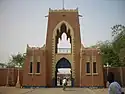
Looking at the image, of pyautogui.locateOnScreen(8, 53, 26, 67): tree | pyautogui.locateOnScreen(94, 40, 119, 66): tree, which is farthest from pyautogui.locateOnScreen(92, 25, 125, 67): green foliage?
pyautogui.locateOnScreen(8, 53, 26, 67): tree

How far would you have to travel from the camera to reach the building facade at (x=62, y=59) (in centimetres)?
1530

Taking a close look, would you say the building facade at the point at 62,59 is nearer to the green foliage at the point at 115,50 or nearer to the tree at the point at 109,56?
the green foliage at the point at 115,50

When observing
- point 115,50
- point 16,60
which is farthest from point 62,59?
point 16,60

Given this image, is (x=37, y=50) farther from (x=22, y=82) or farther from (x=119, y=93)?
(x=119, y=93)

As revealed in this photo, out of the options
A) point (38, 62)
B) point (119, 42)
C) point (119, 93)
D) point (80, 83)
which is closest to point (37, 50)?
point (38, 62)

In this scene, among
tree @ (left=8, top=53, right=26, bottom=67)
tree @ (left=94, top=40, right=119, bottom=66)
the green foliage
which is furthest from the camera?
tree @ (left=8, top=53, right=26, bottom=67)

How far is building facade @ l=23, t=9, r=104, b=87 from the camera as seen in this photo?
50.2ft

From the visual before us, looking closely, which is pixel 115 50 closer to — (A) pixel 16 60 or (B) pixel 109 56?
(B) pixel 109 56

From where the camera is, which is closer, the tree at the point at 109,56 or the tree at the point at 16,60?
the tree at the point at 109,56

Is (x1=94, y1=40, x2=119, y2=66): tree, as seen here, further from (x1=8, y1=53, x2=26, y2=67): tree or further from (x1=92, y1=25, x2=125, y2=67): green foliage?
(x1=8, y1=53, x2=26, y2=67): tree

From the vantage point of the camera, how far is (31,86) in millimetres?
15125

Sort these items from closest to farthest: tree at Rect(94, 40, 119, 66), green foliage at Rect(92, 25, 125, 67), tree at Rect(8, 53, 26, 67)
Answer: green foliage at Rect(92, 25, 125, 67)
tree at Rect(94, 40, 119, 66)
tree at Rect(8, 53, 26, 67)

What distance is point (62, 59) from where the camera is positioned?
54.5ft

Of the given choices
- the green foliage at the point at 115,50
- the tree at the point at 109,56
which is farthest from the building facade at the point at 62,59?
the tree at the point at 109,56
